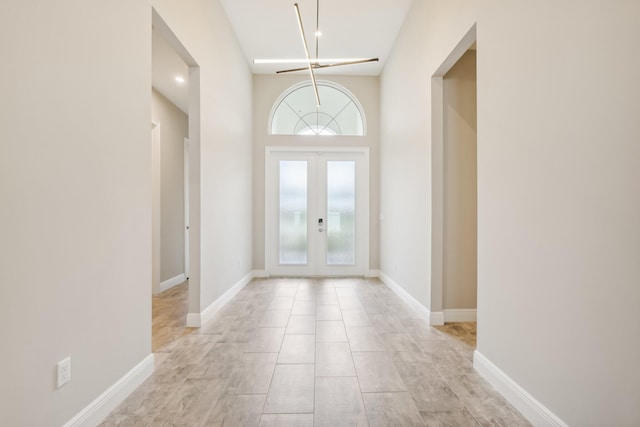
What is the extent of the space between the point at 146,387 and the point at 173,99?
4.62m

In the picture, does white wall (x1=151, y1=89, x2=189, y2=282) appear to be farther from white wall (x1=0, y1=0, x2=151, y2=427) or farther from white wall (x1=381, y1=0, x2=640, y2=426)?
white wall (x1=381, y1=0, x2=640, y2=426)

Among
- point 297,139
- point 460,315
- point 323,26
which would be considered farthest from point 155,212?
point 460,315

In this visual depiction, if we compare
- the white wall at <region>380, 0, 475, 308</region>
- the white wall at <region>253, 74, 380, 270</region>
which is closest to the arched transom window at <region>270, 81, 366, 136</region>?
the white wall at <region>253, 74, 380, 270</region>

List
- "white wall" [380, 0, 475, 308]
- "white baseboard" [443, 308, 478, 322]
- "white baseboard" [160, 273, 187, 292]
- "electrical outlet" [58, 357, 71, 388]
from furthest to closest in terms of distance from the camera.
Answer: "white baseboard" [160, 273, 187, 292] < "white baseboard" [443, 308, 478, 322] < "white wall" [380, 0, 475, 308] < "electrical outlet" [58, 357, 71, 388]

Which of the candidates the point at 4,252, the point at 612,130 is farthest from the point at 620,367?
the point at 4,252

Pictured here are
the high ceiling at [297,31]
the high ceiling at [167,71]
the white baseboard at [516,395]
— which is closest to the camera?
the white baseboard at [516,395]

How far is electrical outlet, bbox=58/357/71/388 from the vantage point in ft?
5.01

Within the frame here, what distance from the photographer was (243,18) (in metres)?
4.30

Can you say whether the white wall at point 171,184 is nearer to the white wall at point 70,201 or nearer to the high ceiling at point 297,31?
the high ceiling at point 297,31

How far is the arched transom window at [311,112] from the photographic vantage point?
237 inches

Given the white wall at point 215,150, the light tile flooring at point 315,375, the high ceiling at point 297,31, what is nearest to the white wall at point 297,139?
the high ceiling at point 297,31

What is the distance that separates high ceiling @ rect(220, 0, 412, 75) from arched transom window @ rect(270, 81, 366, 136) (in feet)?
2.46

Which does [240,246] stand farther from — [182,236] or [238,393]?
[238,393]

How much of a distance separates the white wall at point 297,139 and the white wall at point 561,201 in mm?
3356
